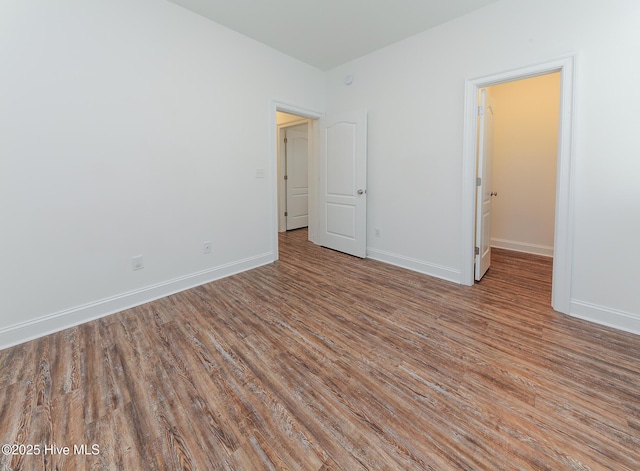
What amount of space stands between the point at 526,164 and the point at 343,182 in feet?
8.39

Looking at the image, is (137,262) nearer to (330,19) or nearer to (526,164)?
(330,19)

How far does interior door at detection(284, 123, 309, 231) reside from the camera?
5812mm

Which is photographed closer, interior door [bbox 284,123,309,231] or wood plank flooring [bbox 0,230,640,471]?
wood plank flooring [bbox 0,230,640,471]

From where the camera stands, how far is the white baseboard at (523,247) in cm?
403

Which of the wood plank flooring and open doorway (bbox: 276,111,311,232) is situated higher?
open doorway (bbox: 276,111,311,232)

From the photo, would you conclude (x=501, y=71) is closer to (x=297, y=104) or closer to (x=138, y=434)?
(x=297, y=104)

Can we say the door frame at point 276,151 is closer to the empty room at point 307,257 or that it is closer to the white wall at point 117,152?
the empty room at point 307,257

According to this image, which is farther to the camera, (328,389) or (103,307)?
(103,307)

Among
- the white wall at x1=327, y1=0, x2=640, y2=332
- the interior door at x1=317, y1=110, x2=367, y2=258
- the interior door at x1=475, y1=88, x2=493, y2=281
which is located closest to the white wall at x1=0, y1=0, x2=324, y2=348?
the interior door at x1=317, y1=110, x2=367, y2=258

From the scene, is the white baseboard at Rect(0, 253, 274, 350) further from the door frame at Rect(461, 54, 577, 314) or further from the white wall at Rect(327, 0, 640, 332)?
the door frame at Rect(461, 54, 577, 314)

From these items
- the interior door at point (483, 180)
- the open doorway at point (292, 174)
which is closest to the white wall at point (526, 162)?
the interior door at point (483, 180)

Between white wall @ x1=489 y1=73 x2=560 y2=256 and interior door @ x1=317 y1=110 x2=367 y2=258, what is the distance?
1835 mm

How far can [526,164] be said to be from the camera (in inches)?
160

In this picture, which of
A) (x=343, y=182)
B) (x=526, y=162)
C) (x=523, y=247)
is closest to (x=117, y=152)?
(x=343, y=182)
